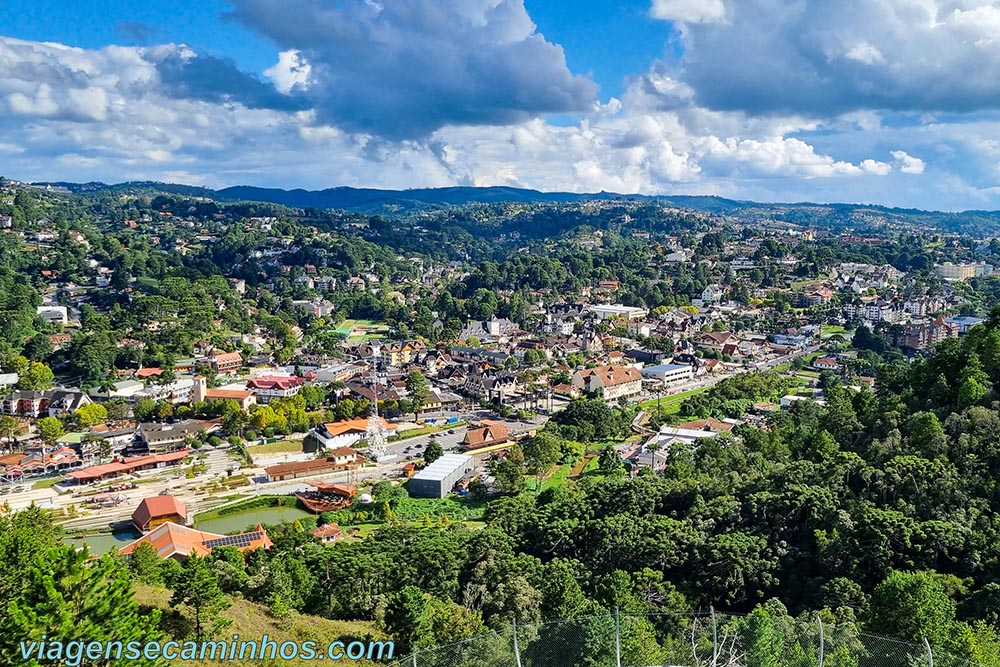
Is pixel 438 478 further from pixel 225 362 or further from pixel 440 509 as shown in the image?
pixel 225 362

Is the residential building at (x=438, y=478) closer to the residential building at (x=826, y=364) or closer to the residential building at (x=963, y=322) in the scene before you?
the residential building at (x=826, y=364)

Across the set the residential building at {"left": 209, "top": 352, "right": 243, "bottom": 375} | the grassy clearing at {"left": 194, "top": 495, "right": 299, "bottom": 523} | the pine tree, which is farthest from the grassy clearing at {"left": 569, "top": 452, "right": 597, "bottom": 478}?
the residential building at {"left": 209, "top": 352, "right": 243, "bottom": 375}

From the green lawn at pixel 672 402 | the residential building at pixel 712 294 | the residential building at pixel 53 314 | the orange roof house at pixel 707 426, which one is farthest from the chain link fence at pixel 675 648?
the residential building at pixel 712 294

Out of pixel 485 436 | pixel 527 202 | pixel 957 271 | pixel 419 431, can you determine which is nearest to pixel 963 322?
pixel 957 271

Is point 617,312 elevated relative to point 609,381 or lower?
elevated

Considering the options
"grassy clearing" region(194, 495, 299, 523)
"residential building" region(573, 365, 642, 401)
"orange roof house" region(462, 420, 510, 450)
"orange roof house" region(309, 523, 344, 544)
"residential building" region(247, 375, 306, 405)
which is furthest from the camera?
"residential building" region(573, 365, 642, 401)

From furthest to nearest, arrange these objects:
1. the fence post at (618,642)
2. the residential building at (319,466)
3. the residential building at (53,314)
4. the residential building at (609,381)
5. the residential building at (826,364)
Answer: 1. the residential building at (53,314)
2. the residential building at (826,364)
3. the residential building at (609,381)
4. the residential building at (319,466)
5. the fence post at (618,642)

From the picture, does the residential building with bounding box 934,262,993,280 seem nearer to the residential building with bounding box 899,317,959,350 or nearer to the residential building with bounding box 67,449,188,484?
the residential building with bounding box 899,317,959,350
